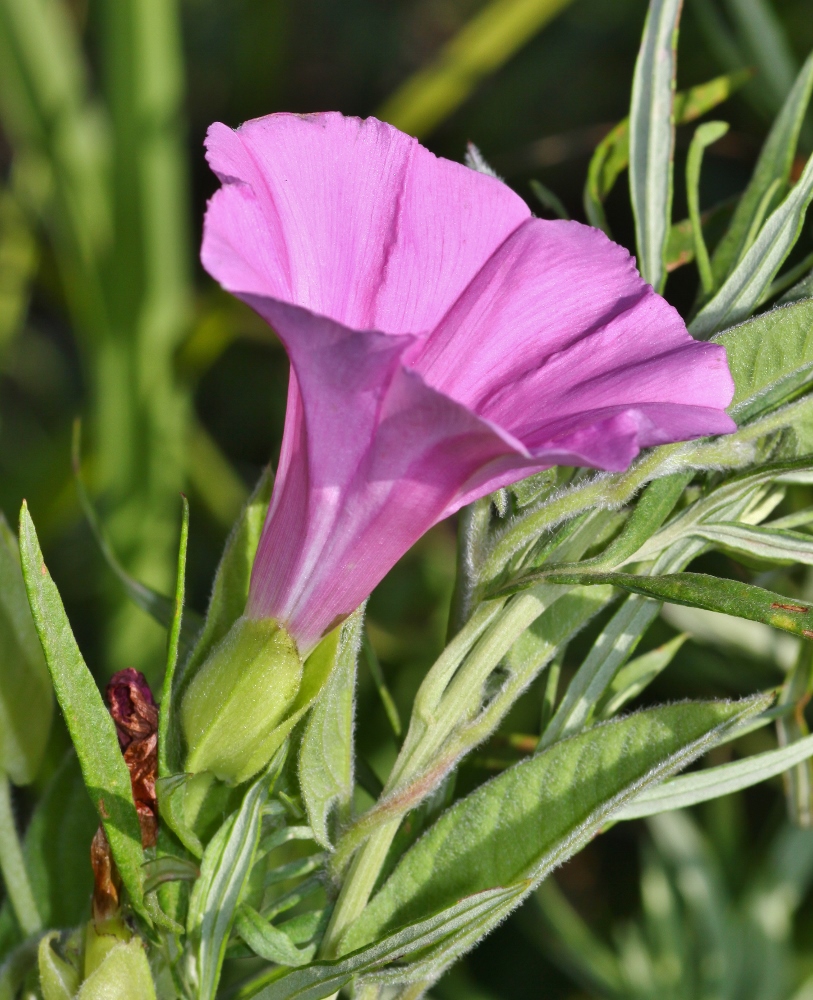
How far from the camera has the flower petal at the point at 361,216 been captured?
47cm

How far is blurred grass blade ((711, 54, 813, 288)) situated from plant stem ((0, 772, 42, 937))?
19.2 inches

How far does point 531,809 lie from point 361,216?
29 cm

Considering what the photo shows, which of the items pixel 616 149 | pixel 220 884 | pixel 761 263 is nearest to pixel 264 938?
pixel 220 884

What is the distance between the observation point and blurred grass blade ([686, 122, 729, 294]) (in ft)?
1.85

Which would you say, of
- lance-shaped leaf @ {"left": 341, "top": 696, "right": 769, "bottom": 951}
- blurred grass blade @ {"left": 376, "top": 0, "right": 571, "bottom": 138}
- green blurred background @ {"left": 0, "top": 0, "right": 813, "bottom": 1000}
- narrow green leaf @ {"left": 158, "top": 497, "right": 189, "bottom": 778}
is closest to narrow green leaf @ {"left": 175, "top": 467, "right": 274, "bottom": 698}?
narrow green leaf @ {"left": 158, "top": 497, "right": 189, "bottom": 778}

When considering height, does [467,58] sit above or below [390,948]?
above

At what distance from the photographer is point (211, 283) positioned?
1656 mm

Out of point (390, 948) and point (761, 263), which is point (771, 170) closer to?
point (761, 263)

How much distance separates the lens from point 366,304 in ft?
1.66

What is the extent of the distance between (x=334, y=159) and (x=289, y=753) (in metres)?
0.28

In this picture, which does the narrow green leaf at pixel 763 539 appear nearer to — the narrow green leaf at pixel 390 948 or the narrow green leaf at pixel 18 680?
the narrow green leaf at pixel 390 948

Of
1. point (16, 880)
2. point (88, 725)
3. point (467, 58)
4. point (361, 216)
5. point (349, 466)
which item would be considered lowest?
point (16, 880)

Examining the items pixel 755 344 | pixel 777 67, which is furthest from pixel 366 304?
pixel 777 67

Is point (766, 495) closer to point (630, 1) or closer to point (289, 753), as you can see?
point (289, 753)
